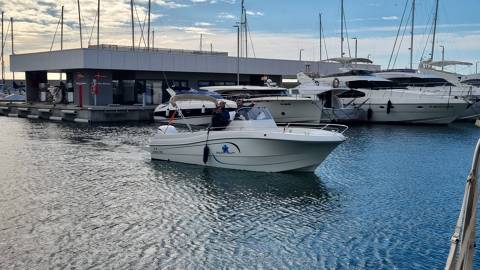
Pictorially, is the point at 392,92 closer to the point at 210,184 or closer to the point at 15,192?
the point at 210,184

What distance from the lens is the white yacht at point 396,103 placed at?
3819 centimetres

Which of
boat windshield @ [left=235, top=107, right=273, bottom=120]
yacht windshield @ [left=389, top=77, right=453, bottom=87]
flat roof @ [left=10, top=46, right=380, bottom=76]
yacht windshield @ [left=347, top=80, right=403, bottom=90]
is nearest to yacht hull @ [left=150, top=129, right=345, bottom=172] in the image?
boat windshield @ [left=235, top=107, right=273, bottom=120]

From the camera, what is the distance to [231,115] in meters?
18.5

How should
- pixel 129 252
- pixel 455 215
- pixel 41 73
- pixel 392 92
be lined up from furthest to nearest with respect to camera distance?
pixel 41 73 → pixel 392 92 → pixel 455 215 → pixel 129 252

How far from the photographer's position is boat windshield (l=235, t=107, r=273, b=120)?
→ 58.1ft

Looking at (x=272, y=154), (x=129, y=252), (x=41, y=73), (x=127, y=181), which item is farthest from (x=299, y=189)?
(x=41, y=73)

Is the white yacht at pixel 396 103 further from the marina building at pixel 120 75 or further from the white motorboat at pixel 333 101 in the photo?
the marina building at pixel 120 75

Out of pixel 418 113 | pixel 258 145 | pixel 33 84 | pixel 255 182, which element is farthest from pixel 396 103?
pixel 33 84

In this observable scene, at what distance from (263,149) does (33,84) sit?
45.3 metres

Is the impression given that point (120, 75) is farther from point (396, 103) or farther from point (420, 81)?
point (420, 81)

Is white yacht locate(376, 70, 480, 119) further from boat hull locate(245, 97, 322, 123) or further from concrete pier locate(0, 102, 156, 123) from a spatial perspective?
concrete pier locate(0, 102, 156, 123)

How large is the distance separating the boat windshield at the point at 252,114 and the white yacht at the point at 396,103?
24.7 m

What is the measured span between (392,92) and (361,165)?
22185mm

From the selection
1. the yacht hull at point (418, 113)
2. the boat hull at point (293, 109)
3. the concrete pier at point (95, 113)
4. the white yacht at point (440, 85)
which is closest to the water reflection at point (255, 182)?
the boat hull at point (293, 109)
